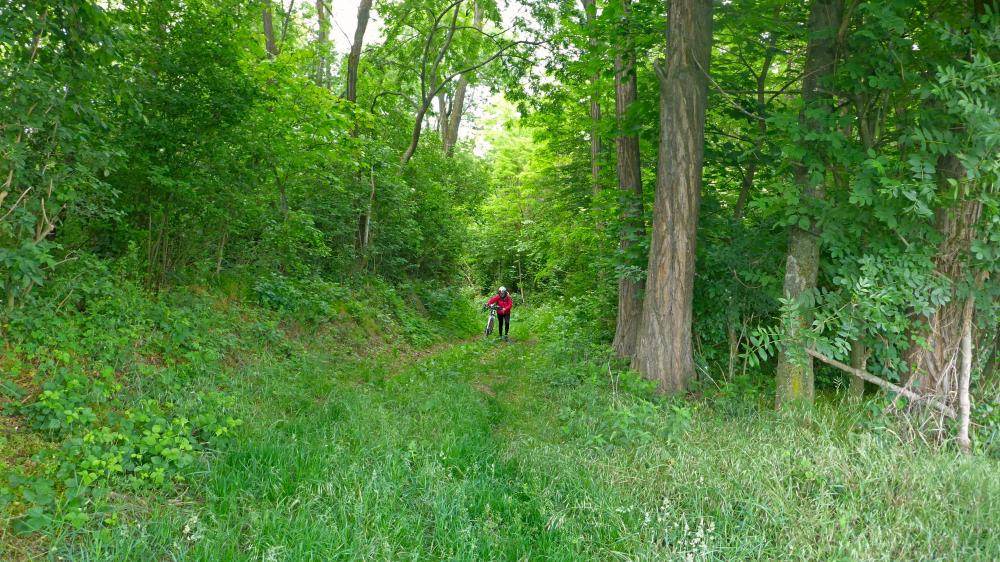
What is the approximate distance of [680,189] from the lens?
6863mm

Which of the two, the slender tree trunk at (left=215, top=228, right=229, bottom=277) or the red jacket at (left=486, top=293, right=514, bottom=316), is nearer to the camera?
the slender tree trunk at (left=215, top=228, right=229, bottom=277)

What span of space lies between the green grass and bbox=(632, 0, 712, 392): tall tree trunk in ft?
3.94

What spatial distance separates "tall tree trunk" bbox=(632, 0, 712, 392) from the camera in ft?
22.4

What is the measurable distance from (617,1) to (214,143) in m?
5.71

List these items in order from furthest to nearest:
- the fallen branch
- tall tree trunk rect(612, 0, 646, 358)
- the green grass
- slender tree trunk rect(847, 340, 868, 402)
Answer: tall tree trunk rect(612, 0, 646, 358) < slender tree trunk rect(847, 340, 868, 402) < the fallen branch < the green grass

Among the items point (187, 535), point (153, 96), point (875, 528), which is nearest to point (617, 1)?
point (153, 96)

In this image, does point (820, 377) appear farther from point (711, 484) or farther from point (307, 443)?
point (307, 443)

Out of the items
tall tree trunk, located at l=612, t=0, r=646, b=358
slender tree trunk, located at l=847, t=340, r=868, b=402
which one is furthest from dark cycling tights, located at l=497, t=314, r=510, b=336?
slender tree trunk, located at l=847, t=340, r=868, b=402

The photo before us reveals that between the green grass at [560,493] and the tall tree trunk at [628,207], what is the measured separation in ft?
10.1

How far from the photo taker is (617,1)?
7230 mm

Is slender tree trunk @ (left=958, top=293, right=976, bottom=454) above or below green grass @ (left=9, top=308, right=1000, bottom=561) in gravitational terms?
above

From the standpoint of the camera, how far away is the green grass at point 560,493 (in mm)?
3152

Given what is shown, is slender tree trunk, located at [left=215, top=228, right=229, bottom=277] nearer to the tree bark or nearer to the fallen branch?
the fallen branch

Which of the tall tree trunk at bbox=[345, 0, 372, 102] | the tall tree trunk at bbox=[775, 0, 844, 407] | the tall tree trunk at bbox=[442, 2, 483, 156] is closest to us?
the tall tree trunk at bbox=[775, 0, 844, 407]
